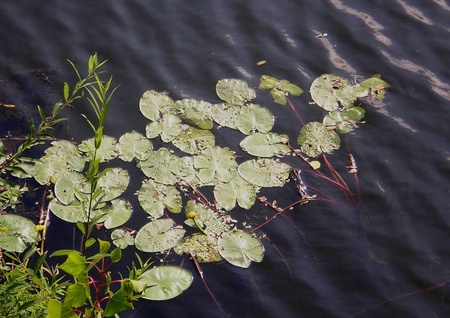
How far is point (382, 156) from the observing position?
9.85ft

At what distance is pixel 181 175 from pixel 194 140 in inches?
8.0

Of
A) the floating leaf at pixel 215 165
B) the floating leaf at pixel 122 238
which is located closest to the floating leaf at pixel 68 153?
the floating leaf at pixel 122 238

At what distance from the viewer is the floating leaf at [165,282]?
2396mm

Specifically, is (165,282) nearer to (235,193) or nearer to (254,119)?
(235,193)

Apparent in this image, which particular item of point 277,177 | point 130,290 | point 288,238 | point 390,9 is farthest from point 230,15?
point 130,290

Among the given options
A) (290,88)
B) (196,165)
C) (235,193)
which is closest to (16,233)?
(196,165)

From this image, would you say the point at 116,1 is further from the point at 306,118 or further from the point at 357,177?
the point at 357,177

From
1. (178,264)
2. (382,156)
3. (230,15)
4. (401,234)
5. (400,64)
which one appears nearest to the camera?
(178,264)

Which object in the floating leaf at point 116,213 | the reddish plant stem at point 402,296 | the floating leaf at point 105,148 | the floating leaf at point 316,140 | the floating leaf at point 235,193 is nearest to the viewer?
the reddish plant stem at point 402,296

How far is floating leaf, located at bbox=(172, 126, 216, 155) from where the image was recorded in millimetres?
2898

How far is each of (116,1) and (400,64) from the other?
1.56 meters

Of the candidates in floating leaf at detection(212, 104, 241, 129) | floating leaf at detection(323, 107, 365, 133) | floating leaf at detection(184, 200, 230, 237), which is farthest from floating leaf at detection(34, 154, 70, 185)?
floating leaf at detection(323, 107, 365, 133)

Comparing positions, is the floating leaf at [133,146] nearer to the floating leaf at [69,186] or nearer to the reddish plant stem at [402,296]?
the floating leaf at [69,186]

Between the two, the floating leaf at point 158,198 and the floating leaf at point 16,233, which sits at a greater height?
the floating leaf at point 158,198
